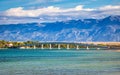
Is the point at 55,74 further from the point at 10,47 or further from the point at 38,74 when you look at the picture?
the point at 10,47

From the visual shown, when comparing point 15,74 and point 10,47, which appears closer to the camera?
point 15,74

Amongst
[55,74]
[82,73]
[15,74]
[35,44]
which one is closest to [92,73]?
[82,73]

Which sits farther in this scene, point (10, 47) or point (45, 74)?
point (10, 47)

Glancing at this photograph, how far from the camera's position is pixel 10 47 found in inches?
7805

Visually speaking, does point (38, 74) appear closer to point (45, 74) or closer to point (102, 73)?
point (45, 74)

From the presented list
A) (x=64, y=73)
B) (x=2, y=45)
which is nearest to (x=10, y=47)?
(x=2, y=45)

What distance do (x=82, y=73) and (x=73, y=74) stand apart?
1.34m

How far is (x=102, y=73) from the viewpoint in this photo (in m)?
44.9

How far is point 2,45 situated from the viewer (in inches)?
7835

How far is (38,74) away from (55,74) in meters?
1.65

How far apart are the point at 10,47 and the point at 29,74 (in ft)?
Answer: 511

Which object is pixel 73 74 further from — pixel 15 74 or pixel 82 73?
pixel 15 74

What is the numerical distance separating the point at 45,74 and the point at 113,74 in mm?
6568

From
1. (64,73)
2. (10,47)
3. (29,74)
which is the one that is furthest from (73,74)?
(10,47)
